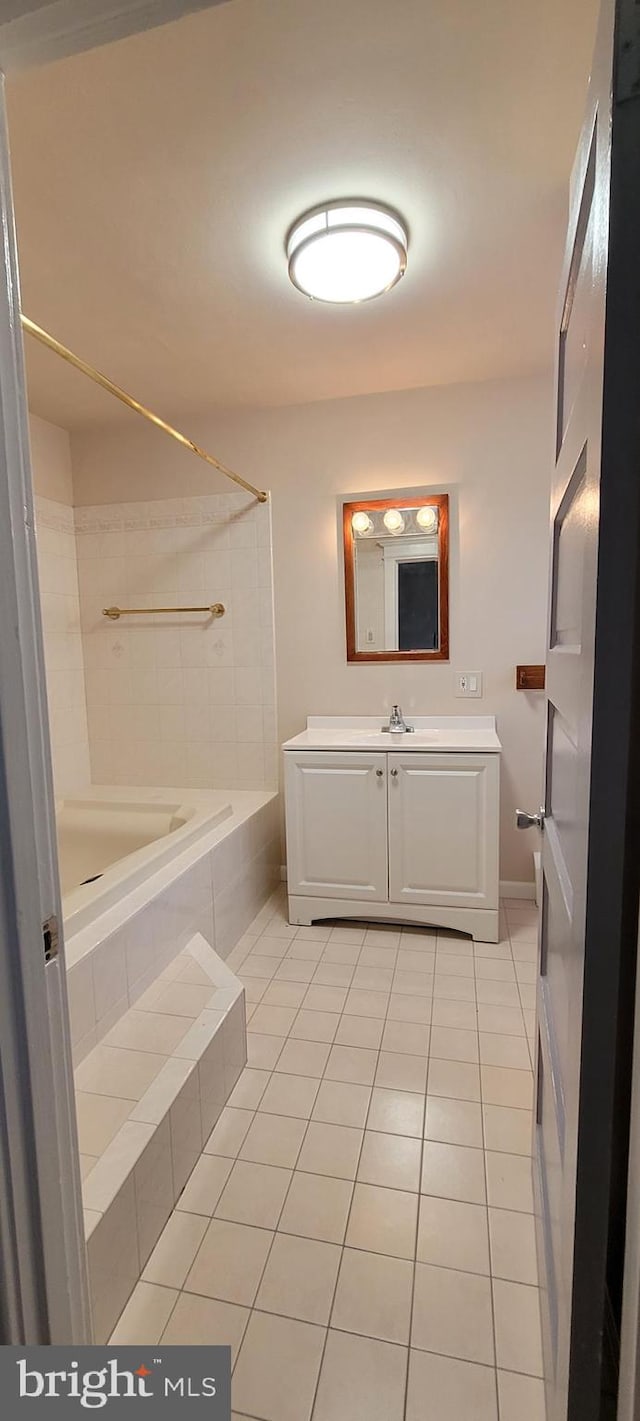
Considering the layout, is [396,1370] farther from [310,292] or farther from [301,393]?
[301,393]

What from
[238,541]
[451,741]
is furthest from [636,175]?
[238,541]

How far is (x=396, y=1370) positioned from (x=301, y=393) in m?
2.97

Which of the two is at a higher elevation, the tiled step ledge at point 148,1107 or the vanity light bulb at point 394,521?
the vanity light bulb at point 394,521

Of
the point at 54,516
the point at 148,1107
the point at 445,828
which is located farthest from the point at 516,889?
the point at 54,516

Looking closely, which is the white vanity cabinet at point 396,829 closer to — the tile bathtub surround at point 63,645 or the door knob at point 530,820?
the door knob at point 530,820

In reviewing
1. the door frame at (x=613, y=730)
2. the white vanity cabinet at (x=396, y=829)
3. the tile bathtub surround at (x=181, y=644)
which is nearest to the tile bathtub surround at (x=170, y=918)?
the white vanity cabinet at (x=396, y=829)

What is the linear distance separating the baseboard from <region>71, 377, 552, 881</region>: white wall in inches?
1.0

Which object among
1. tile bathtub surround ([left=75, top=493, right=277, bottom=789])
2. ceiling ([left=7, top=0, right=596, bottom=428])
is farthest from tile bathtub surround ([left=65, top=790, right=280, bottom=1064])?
ceiling ([left=7, top=0, right=596, bottom=428])

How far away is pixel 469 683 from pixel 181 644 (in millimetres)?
1417

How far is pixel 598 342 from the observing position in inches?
21.8

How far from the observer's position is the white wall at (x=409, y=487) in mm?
2520

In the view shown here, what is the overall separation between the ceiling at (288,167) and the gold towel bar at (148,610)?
1.07 m
